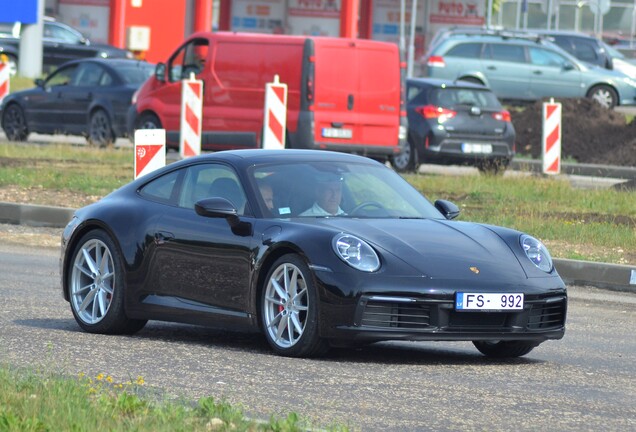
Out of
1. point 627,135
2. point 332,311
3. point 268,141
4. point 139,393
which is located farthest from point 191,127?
point 139,393

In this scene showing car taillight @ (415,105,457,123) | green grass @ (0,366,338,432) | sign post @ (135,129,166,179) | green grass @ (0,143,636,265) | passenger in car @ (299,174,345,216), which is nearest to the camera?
green grass @ (0,366,338,432)

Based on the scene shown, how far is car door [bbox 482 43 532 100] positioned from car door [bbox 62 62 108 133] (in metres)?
11.8

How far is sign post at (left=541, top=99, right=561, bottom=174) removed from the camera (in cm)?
→ 2589

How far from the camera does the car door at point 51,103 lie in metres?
29.3

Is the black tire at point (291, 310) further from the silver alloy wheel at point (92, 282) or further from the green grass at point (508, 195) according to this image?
the green grass at point (508, 195)

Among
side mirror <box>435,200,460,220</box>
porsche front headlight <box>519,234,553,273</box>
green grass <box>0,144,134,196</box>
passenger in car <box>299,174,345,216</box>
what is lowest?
green grass <box>0,144,134,196</box>

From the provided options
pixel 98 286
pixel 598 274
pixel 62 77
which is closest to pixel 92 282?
pixel 98 286

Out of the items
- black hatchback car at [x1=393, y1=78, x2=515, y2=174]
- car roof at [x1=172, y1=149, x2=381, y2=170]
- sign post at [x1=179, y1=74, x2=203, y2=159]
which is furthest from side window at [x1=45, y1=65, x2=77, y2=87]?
car roof at [x1=172, y1=149, x2=381, y2=170]

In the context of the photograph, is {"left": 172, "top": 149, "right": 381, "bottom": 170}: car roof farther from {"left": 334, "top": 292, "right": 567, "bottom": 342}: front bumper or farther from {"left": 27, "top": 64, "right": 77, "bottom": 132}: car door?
{"left": 27, "top": 64, "right": 77, "bottom": 132}: car door

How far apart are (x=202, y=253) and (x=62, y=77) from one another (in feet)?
67.2

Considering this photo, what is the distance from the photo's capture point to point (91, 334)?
1041 cm

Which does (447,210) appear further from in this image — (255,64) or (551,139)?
(551,139)

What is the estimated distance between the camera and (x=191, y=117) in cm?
2386

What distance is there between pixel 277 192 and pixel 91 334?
1.51 meters
